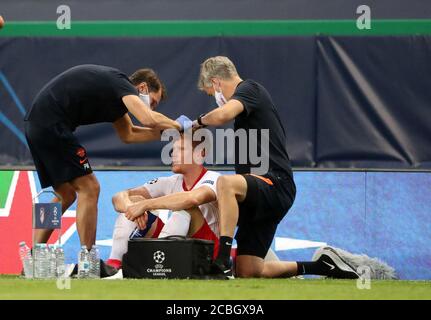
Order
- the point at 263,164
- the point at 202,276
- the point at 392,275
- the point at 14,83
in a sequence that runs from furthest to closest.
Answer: the point at 14,83, the point at 392,275, the point at 263,164, the point at 202,276

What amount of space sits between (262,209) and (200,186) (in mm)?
485

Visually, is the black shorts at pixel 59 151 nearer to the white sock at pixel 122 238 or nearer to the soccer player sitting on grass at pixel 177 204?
the soccer player sitting on grass at pixel 177 204

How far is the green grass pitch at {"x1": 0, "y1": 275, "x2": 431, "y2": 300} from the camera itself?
21.1ft

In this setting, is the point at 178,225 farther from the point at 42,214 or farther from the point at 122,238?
the point at 42,214

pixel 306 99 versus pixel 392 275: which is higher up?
pixel 306 99

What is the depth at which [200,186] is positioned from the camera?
8281 mm

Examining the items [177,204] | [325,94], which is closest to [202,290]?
[177,204]

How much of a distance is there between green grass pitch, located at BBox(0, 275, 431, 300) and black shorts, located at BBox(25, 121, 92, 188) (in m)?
1.04

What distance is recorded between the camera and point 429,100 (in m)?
10.9

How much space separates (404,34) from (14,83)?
380 centimetres

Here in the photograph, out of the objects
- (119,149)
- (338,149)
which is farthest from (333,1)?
→ (119,149)

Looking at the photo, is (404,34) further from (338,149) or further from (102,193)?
(102,193)

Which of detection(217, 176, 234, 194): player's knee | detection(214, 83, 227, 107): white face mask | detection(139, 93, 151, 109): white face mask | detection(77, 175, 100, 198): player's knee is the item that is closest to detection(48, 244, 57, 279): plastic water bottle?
detection(77, 175, 100, 198): player's knee

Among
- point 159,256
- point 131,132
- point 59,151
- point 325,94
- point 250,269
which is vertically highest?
point 325,94
